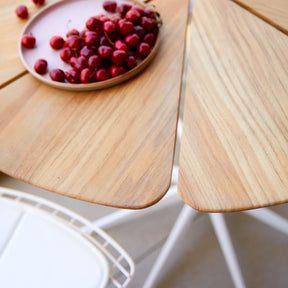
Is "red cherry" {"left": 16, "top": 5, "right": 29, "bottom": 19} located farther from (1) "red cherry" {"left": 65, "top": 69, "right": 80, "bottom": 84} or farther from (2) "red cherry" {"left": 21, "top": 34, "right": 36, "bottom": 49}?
(1) "red cherry" {"left": 65, "top": 69, "right": 80, "bottom": 84}

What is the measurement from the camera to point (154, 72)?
100 centimetres

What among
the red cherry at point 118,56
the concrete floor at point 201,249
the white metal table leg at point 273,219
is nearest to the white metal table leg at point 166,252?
the concrete floor at point 201,249

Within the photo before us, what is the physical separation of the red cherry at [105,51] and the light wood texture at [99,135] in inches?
3.8

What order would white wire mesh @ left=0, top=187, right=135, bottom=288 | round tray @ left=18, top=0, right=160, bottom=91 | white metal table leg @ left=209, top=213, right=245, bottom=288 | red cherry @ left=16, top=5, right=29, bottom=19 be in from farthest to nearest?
white metal table leg @ left=209, top=213, right=245, bottom=288, red cherry @ left=16, top=5, right=29, bottom=19, round tray @ left=18, top=0, right=160, bottom=91, white wire mesh @ left=0, top=187, right=135, bottom=288

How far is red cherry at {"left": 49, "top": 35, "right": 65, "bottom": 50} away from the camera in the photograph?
40.8 inches

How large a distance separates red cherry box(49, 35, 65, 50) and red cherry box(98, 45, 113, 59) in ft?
0.58

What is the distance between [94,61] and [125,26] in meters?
0.14

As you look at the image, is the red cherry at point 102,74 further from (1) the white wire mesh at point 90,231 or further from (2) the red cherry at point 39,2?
(2) the red cherry at point 39,2

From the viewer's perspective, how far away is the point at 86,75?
36.6 inches

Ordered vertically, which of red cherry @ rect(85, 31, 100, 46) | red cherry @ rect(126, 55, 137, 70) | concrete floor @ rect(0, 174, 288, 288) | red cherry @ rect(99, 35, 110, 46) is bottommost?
concrete floor @ rect(0, 174, 288, 288)

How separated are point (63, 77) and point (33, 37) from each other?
213mm

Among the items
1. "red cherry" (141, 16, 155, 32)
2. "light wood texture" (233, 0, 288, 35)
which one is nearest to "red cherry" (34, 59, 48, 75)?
"red cherry" (141, 16, 155, 32)

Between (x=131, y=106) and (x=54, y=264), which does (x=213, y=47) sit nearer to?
(x=131, y=106)

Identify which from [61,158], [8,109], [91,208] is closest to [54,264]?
[61,158]
